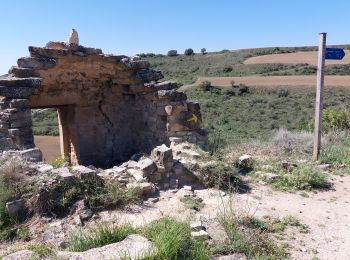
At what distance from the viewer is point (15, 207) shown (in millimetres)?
4438

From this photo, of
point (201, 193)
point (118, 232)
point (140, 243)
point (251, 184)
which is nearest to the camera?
point (140, 243)

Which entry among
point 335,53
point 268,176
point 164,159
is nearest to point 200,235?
point 164,159

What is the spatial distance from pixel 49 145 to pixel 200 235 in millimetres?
→ 14125

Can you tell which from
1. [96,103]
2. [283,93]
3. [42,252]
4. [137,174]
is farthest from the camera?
[283,93]

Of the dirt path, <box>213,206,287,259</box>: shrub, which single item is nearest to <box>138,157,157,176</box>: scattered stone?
the dirt path

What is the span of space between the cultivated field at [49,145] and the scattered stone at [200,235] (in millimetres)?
11308

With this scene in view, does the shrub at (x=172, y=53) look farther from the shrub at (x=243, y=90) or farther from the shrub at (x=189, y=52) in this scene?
the shrub at (x=243, y=90)

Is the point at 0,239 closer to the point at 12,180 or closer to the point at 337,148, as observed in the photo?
the point at 12,180

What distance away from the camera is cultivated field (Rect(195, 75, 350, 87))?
2869cm

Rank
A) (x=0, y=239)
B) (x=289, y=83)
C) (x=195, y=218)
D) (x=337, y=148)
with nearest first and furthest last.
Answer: (x=0, y=239)
(x=195, y=218)
(x=337, y=148)
(x=289, y=83)

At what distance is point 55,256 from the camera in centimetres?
298

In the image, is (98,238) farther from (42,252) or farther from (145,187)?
(145,187)

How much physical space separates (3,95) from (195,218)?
3.90 meters

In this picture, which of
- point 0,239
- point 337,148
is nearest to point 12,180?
point 0,239
